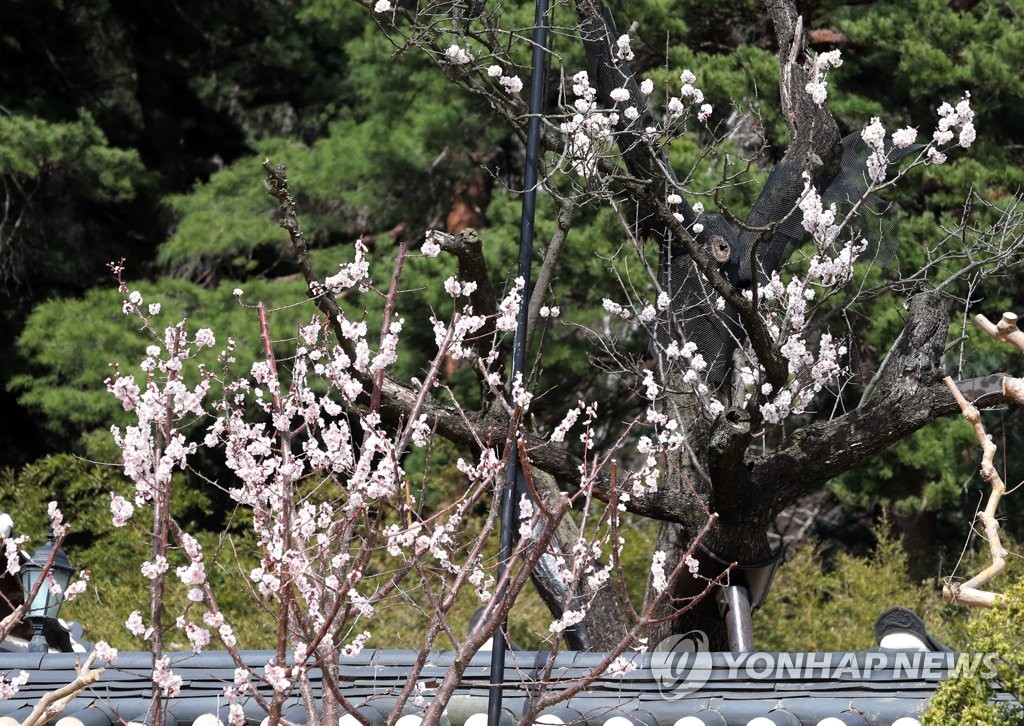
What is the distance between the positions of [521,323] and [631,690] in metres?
1.08

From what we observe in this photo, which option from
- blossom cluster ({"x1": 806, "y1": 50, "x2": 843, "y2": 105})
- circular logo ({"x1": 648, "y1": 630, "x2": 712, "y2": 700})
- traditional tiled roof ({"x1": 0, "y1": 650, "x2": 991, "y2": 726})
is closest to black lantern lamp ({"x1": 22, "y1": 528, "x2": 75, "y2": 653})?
traditional tiled roof ({"x1": 0, "y1": 650, "x2": 991, "y2": 726})

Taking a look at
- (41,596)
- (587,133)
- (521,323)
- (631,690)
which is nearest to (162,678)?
(521,323)

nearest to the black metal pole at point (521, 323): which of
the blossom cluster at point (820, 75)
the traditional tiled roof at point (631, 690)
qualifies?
the traditional tiled roof at point (631, 690)

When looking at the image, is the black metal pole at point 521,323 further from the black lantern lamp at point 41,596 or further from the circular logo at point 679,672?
the black lantern lamp at point 41,596

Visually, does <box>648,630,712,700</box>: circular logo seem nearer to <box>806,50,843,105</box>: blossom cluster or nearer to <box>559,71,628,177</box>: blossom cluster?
<box>559,71,628,177</box>: blossom cluster

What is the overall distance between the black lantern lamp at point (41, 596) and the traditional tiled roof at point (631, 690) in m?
0.45

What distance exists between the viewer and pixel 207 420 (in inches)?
372

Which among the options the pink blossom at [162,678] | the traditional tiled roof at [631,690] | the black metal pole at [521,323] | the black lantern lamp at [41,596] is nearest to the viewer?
the pink blossom at [162,678]

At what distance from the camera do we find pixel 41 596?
4.39m

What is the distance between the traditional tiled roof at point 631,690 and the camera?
11.1 feet

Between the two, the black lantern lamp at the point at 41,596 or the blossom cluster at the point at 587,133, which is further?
the blossom cluster at the point at 587,133

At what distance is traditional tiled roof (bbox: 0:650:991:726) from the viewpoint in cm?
338

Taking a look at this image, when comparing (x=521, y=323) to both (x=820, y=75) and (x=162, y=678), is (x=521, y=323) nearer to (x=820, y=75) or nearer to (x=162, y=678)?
(x=162, y=678)

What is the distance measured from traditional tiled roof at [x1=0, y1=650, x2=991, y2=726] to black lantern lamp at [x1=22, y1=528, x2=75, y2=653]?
0.45 meters
